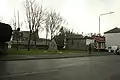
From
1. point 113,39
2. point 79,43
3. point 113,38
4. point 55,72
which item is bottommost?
point 55,72

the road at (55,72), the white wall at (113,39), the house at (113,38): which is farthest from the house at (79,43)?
the road at (55,72)

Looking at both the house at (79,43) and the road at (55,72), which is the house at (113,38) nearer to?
the house at (79,43)

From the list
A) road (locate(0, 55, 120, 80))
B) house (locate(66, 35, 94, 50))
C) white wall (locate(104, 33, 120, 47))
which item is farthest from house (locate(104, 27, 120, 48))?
road (locate(0, 55, 120, 80))

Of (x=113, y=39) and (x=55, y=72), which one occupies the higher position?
(x=113, y=39)

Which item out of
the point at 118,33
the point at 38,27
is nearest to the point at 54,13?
the point at 38,27

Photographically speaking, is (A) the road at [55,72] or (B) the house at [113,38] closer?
(A) the road at [55,72]

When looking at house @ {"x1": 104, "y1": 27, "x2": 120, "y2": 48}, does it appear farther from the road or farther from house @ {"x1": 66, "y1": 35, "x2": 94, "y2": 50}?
the road

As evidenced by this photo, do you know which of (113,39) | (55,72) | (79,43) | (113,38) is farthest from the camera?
(113,38)

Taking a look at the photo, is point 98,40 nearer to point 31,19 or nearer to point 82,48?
point 82,48

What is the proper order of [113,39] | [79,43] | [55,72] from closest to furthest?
[55,72], [79,43], [113,39]

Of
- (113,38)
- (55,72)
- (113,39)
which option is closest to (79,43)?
(113,39)

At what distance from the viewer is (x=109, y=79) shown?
10406mm

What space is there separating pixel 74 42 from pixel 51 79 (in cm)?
6456

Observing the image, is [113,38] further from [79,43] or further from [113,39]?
[79,43]
